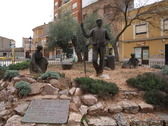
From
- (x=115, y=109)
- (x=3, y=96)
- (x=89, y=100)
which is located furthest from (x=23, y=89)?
(x=115, y=109)

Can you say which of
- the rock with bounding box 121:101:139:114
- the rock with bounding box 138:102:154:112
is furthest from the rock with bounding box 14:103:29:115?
the rock with bounding box 138:102:154:112

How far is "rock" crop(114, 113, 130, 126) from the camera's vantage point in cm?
332

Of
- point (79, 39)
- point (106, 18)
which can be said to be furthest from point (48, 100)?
point (106, 18)

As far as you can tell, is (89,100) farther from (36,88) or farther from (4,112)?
(4,112)

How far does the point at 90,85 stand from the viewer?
438cm

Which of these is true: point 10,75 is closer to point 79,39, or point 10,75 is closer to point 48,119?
point 48,119

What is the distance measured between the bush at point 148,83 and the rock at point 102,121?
172 centimetres

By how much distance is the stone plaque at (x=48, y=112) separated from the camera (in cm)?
329

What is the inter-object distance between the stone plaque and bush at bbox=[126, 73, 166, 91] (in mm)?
2336

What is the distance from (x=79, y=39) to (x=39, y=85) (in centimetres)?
1026

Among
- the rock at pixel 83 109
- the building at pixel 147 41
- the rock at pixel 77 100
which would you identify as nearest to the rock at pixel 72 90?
the rock at pixel 77 100

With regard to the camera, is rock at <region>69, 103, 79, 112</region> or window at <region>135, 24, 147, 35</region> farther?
window at <region>135, 24, 147, 35</region>

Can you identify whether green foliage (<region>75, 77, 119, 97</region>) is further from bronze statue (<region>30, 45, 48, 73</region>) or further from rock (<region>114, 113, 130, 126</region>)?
bronze statue (<region>30, 45, 48, 73</region>)

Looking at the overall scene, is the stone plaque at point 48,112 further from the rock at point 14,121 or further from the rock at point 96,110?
the rock at point 96,110
